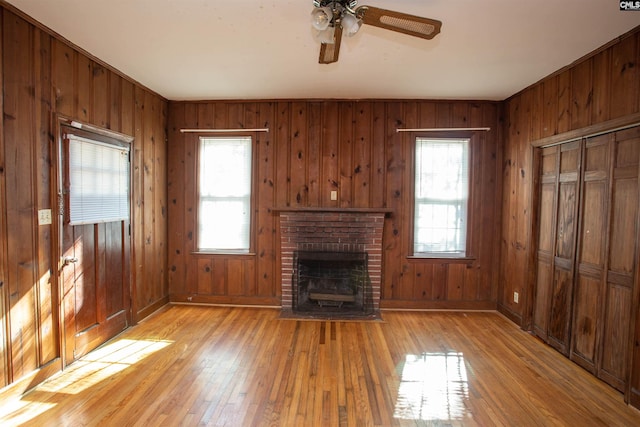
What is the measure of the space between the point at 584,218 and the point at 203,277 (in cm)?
413

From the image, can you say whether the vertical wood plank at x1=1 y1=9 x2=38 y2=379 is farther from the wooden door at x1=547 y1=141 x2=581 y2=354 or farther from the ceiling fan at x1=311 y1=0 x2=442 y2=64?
the wooden door at x1=547 y1=141 x2=581 y2=354

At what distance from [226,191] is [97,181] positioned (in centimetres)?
147

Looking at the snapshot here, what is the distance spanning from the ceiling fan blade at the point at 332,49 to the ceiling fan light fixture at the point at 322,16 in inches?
5.1

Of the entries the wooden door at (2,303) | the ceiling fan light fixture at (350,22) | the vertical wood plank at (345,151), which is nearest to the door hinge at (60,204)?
the wooden door at (2,303)

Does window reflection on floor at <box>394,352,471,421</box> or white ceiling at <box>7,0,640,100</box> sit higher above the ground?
white ceiling at <box>7,0,640,100</box>

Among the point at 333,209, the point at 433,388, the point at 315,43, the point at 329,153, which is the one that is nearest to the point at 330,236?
the point at 333,209

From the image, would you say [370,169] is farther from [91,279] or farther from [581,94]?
[91,279]

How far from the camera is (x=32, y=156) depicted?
2.38 m

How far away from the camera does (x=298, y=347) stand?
312 cm

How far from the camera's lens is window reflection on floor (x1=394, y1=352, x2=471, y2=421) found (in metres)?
2.18

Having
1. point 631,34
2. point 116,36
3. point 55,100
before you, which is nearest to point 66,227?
point 55,100

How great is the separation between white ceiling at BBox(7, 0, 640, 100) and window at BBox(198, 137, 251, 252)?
0.72 meters

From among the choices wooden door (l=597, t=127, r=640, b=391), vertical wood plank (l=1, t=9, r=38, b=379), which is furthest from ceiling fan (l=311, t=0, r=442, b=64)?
vertical wood plank (l=1, t=9, r=38, b=379)

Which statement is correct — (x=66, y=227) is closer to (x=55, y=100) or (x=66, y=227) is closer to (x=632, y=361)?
(x=55, y=100)
